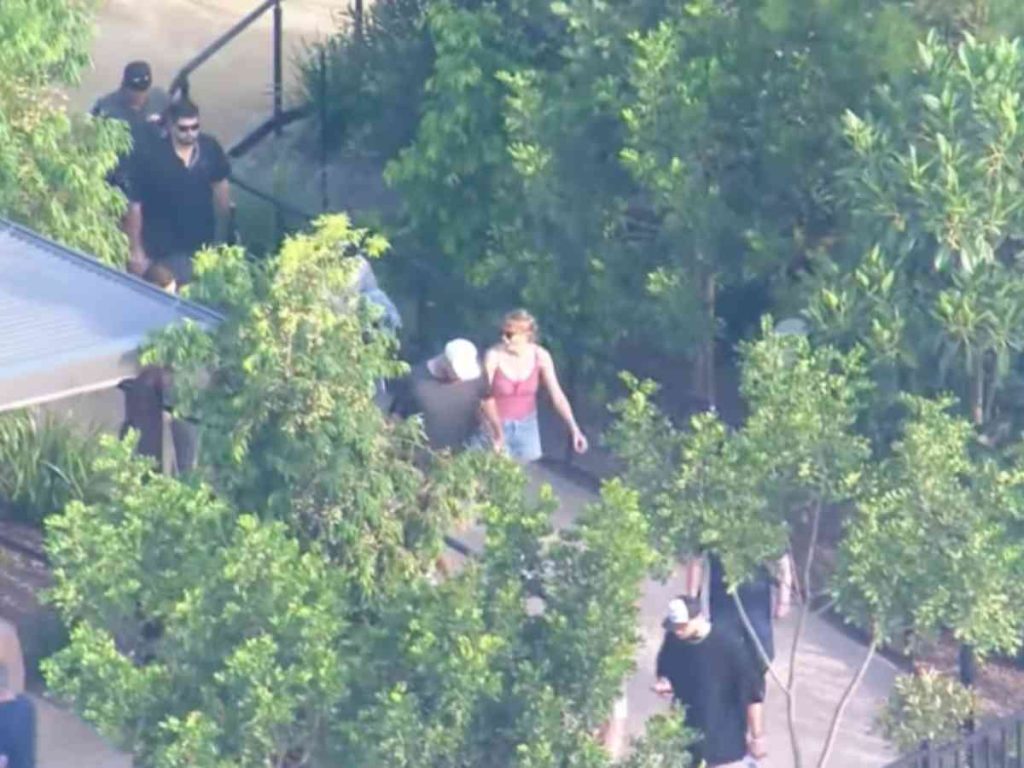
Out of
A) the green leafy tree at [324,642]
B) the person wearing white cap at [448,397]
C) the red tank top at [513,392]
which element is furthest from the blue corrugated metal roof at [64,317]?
the red tank top at [513,392]

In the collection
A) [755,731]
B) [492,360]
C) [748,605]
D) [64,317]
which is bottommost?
[755,731]

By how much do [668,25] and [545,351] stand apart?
67.0 inches

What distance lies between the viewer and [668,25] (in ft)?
49.6

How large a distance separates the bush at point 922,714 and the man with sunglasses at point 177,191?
19.9 ft

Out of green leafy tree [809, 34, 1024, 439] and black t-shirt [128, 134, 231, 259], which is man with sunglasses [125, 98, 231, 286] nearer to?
black t-shirt [128, 134, 231, 259]

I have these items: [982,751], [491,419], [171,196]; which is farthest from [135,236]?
[982,751]

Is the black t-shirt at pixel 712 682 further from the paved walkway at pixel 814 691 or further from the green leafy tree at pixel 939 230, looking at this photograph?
the green leafy tree at pixel 939 230

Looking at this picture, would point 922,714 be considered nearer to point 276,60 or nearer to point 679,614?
point 679,614

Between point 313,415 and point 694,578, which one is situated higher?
point 313,415

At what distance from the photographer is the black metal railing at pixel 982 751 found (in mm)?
11562

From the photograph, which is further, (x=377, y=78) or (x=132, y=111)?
(x=377, y=78)

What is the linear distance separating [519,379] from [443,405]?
2.46ft

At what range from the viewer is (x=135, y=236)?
16656 millimetres

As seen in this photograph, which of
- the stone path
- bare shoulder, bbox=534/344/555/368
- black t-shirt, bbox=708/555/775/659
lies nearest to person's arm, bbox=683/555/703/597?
black t-shirt, bbox=708/555/775/659
